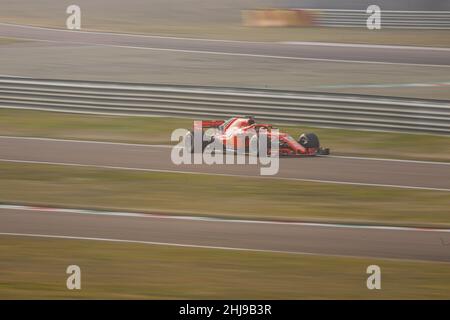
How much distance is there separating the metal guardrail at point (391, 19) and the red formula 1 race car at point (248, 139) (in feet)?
64.0

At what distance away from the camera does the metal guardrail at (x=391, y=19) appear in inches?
1366

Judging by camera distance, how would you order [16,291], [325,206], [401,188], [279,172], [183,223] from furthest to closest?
[279,172] < [401,188] < [325,206] < [183,223] < [16,291]

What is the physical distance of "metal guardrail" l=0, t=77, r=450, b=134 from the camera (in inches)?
731

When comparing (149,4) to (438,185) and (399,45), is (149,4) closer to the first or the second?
(399,45)

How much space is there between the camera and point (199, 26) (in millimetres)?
37312

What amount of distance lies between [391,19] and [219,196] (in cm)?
2324

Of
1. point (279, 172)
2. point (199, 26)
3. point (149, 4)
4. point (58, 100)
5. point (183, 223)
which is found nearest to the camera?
point (183, 223)

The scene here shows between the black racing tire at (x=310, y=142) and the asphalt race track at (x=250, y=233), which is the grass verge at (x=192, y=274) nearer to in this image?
the asphalt race track at (x=250, y=233)

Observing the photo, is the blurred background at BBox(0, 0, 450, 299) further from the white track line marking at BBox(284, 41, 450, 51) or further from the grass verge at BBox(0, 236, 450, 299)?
the white track line marking at BBox(284, 41, 450, 51)

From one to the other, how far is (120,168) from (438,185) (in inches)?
211

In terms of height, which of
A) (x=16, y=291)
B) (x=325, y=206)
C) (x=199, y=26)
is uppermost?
(x=199, y=26)

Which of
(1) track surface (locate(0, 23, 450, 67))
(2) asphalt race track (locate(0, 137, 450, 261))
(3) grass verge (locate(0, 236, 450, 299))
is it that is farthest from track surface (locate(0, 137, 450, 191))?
(1) track surface (locate(0, 23, 450, 67))

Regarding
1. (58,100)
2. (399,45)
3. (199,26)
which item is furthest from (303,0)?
(58,100)

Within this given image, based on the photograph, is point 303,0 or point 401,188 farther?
point 303,0
